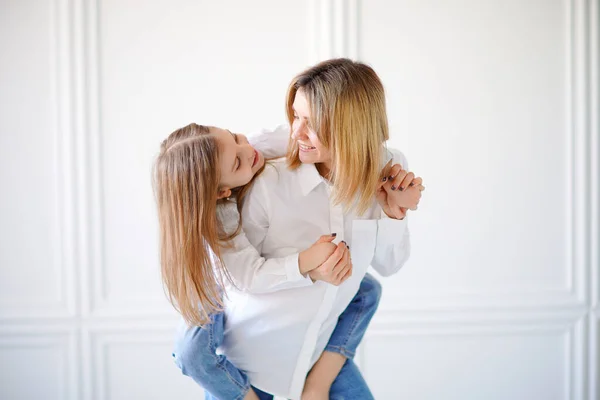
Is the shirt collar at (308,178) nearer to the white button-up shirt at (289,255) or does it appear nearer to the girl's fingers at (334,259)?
the white button-up shirt at (289,255)

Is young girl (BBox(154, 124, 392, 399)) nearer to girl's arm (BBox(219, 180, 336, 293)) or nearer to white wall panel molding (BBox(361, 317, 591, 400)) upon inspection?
girl's arm (BBox(219, 180, 336, 293))

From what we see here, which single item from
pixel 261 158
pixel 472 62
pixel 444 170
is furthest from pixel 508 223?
pixel 261 158

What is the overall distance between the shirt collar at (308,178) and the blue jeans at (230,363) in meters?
0.40

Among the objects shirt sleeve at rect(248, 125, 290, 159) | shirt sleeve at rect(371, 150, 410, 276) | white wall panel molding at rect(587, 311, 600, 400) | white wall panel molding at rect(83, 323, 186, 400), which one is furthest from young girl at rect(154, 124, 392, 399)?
white wall panel molding at rect(587, 311, 600, 400)

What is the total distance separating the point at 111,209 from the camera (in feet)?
9.14

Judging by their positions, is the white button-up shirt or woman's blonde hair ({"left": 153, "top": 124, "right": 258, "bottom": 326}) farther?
the white button-up shirt

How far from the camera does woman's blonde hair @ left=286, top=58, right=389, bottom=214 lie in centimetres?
152

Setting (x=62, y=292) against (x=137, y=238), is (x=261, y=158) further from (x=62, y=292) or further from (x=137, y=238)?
(x=62, y=292)

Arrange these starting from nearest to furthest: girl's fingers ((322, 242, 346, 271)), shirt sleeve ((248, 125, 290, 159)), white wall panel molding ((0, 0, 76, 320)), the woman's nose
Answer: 1. girl's fingers ((322, 242, 346, 271))
2. the woman's nose
3. shirt sleeve ((248, 125, 290, 159))
4. white wall panel molding ((0, 0, 76, 320))

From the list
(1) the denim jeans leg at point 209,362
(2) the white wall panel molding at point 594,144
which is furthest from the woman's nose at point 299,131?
(2) the white wall panel molding at point 594,144

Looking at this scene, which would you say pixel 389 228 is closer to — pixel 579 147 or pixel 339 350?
pixel 339 350

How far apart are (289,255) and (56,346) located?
170 cm

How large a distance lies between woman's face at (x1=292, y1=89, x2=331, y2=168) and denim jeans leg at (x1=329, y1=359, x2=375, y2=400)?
2.10 feet

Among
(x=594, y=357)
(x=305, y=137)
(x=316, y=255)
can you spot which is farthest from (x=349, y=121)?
(x=594, y=357)
